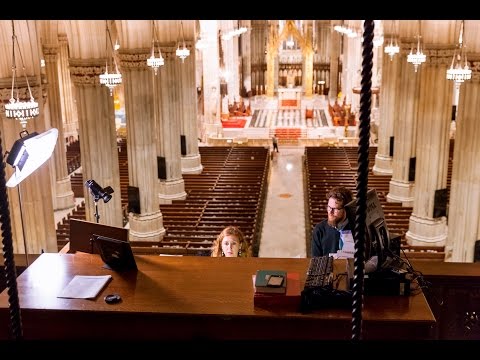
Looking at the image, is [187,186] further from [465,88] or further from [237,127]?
[237,127]

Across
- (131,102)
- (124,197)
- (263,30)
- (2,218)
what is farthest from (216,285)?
(263,30)

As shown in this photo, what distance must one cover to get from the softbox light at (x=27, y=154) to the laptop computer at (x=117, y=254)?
0.89 m

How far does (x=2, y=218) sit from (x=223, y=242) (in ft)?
12.8

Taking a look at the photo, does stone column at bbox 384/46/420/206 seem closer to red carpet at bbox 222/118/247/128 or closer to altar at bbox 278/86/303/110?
red carpet at bbox 222/118/247/128

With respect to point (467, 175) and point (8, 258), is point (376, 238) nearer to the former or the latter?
point (8, 258)

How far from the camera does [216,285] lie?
138 inches

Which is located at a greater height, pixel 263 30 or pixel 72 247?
pixel 263 30

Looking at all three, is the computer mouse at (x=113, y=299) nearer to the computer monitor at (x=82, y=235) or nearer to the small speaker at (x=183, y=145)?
the computer monitor at (x=82, y=235)

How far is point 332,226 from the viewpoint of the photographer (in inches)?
222

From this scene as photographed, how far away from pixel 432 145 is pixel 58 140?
10.8 meters

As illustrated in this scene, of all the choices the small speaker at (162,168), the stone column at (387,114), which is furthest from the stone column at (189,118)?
the stone column at (387,114)

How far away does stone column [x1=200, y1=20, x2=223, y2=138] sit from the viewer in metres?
28.8

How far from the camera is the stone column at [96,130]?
1195 centimetres

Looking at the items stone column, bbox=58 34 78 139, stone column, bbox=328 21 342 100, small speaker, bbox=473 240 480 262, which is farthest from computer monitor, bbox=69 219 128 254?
stone column, bbox=328 21 342 100
